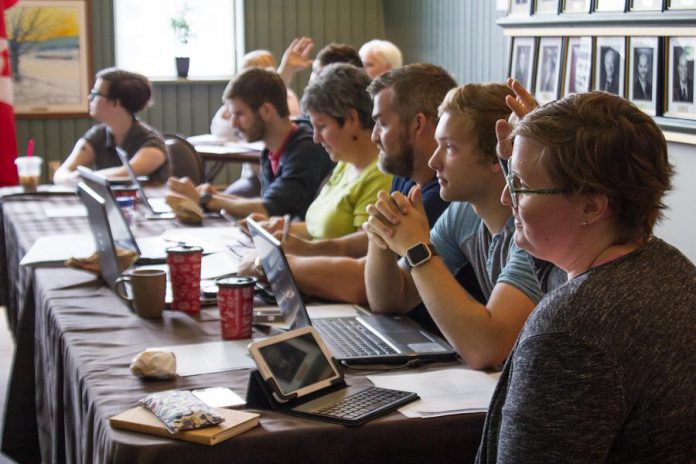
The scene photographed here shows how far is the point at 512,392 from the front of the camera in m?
1.20

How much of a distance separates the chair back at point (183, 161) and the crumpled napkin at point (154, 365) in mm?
3054

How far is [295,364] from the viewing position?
169cm

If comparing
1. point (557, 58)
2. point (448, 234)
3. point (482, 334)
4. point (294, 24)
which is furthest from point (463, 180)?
point (294, 24)

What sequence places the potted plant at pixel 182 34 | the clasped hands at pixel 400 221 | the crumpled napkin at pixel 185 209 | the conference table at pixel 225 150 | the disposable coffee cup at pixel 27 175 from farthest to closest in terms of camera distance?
the potted plant at pixel 182 34 → the conference table at pixel 225 150 → the disposable coffee cup at pixel 27 175 → the crumpled napkin at pixel 185 209 → the clasped hands at pixel 400 221

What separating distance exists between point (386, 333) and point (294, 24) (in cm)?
572

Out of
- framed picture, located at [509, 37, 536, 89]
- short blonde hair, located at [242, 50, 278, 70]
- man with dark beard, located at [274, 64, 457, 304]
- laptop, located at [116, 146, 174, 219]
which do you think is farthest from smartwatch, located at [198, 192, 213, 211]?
short blonde hair, located at [242, 50, 278, 70]

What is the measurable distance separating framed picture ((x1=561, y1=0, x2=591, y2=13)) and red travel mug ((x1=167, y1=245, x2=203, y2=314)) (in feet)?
9.08

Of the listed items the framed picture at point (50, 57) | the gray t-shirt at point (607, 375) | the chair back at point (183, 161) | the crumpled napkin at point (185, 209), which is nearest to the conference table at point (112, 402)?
the gray t-shirt at point (607, 375)

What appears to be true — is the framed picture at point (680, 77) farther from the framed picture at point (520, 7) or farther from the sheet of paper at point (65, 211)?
the sheet of paper at point (65, 211)

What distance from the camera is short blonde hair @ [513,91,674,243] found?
4.00 ft

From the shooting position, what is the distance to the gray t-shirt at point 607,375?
1.14 m

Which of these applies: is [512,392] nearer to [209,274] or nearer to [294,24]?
[209,274]

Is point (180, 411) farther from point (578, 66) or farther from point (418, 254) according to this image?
point (578, 66)

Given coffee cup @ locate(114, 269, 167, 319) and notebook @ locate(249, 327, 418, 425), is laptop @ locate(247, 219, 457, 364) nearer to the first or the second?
notebook @ locate(249, 327, 418, 425)
